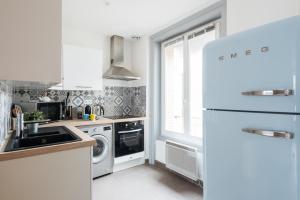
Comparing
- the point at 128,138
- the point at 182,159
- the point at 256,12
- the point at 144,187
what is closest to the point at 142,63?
the point at 128,138

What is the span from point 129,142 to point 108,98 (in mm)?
Result: 993

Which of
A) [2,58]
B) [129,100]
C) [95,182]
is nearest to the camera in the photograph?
[2,58]

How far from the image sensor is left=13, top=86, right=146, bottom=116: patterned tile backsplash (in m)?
2.59

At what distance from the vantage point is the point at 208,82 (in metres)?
1.19

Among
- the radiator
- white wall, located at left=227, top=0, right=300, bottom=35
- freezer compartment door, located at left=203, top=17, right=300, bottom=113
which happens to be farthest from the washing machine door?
white wall, located at left=227, top=0, right=300, bottom=35

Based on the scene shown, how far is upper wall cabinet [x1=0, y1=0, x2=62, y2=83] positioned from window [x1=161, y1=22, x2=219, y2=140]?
1890 millimetres

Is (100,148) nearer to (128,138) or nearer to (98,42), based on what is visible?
(128,138)

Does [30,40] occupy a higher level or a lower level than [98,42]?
lower

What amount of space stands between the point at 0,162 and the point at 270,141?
1514mm

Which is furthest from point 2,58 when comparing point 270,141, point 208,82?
point 270,141

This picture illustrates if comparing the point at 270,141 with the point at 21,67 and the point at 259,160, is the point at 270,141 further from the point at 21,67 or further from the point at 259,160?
the point at 21,67

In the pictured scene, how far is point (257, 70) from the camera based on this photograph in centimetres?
92

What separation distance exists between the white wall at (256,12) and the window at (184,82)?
36 centimetres

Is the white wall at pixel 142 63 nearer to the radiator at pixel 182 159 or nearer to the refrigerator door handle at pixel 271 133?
the radiator at pixel 182 159
